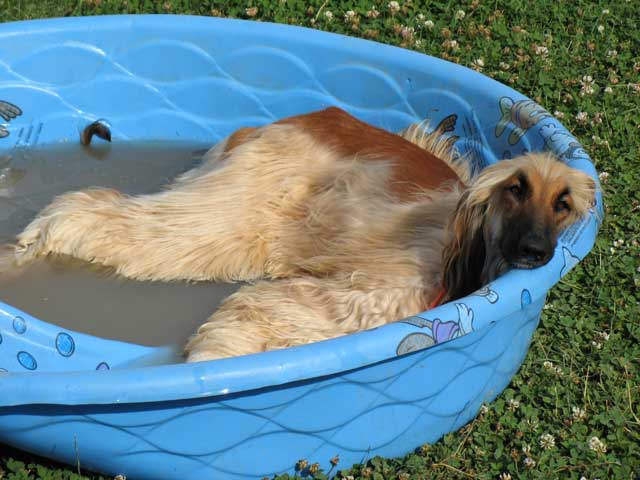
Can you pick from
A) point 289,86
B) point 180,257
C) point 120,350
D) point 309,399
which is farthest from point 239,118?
point 309,399

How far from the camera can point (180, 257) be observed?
3.51 m

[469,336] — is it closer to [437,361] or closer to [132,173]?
[437,361]

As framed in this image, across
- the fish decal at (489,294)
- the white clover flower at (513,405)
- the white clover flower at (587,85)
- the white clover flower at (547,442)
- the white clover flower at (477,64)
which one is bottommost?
the white clover flower at (513,405)

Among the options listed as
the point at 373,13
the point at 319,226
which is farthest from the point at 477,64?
the point at 319,226

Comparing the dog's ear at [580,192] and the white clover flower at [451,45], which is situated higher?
the dog's ear at [580,192]

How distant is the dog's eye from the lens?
273 centimetres

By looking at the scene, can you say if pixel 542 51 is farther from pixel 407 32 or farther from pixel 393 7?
pixel 393 7

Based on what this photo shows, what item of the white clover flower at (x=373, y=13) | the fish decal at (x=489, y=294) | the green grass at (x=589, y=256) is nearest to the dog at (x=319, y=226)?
the fish decal at (x=489, y=294)

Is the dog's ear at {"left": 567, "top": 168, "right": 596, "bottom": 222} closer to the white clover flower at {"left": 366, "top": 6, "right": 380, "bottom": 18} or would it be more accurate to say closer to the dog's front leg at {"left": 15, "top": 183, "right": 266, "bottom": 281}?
the dog's front leg at {"left": 15, "top": 183, "right": 266, "bottom": 281}

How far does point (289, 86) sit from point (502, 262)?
1973mm

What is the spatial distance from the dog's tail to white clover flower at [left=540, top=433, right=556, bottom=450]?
1.21 meters

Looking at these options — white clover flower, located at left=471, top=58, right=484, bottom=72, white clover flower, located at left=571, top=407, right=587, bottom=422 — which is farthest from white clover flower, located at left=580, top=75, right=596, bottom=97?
white clover flower, located at left=571, top=407, right=587, bottom=422

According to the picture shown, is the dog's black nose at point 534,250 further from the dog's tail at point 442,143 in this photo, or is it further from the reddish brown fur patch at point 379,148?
the dog's tail at point 442,143

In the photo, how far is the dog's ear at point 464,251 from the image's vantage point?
9.08 feet
